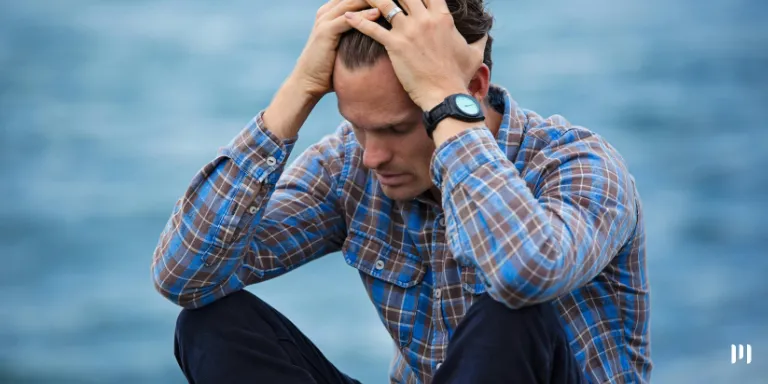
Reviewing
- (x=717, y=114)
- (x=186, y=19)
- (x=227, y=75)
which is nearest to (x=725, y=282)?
(x=717, y=114)

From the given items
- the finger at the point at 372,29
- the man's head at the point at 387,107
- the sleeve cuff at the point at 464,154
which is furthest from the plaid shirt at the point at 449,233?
the finger at the point at 372,29

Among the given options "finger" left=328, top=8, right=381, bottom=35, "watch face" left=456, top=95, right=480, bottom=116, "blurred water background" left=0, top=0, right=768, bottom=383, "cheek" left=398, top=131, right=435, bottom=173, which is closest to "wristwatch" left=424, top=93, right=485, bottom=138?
"watch face" left=456, top=95, right=480, bottom=116

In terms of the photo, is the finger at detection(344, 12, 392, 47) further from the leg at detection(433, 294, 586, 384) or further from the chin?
the leg at detection(433, 294, 586, 384)

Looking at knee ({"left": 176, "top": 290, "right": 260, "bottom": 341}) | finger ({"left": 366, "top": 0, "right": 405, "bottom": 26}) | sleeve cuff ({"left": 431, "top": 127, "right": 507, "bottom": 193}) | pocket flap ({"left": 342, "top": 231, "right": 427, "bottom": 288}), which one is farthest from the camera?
pocket flap ({"left": 342, "top": 231, "right": 427, "bottom": 288})

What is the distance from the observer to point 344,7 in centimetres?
191

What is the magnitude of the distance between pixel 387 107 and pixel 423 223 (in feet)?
0.98

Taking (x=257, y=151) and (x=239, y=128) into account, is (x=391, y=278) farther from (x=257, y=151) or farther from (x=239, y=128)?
(x=239, y=128)

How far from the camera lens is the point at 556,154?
6.30 ft

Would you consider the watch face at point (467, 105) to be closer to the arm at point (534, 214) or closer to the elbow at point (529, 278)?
the arm at point (534, 214)

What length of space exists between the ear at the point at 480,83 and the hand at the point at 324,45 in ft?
0.77

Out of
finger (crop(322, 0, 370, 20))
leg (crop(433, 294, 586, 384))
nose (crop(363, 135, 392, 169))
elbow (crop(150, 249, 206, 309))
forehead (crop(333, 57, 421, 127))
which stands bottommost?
leg (crop(433, 294, 586, 384))

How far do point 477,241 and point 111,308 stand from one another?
257cm

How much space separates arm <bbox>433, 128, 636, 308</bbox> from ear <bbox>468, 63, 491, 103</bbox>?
19 centimetres

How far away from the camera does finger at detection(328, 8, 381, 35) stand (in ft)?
6.12
